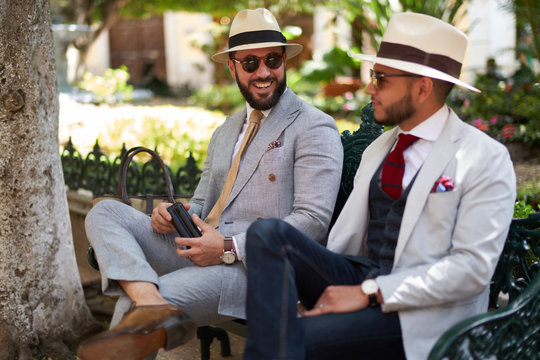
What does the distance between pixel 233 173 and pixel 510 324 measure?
162cm

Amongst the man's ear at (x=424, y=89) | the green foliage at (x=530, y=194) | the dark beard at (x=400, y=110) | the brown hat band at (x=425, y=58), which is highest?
the brown hat band at (x=425, y=58)

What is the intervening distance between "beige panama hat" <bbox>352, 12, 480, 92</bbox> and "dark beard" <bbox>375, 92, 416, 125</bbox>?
136mm

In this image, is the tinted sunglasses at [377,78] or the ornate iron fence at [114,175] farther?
the ornate iron fence at [114,175]

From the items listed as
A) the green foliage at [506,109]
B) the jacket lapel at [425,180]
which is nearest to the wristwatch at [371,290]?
the jacket lapel at [425,180]

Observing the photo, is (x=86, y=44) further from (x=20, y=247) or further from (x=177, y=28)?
(x=20, y=247)

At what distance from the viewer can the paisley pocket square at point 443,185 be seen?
233 cm

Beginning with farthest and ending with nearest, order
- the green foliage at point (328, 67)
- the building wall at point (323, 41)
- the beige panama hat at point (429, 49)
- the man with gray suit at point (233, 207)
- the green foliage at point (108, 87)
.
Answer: the green foliage at point (328, 67) < the building wall at point (323, 41) < the green foliage at point (108, 87) < the man with gray suit at point (233, 207) < the beige panama hat at point (429, 49)

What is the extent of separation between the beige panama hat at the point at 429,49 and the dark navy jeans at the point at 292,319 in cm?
80

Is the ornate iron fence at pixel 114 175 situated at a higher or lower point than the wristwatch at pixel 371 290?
lower

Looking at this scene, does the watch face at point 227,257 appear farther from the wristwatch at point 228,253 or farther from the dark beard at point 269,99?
the dark beard at point 269,99

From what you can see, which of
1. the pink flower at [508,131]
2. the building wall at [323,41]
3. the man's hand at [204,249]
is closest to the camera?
the man's hand at [204,249]

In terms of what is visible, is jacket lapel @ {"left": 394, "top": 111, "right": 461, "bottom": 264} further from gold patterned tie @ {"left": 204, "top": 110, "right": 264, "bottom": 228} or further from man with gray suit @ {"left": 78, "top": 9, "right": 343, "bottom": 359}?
gold patterned tie @ {"left": 204, "top": 110, "right": 264, "bottom": 228}

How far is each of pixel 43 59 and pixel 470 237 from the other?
2.60 metres

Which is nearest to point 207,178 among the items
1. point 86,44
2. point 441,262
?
point 441,262
